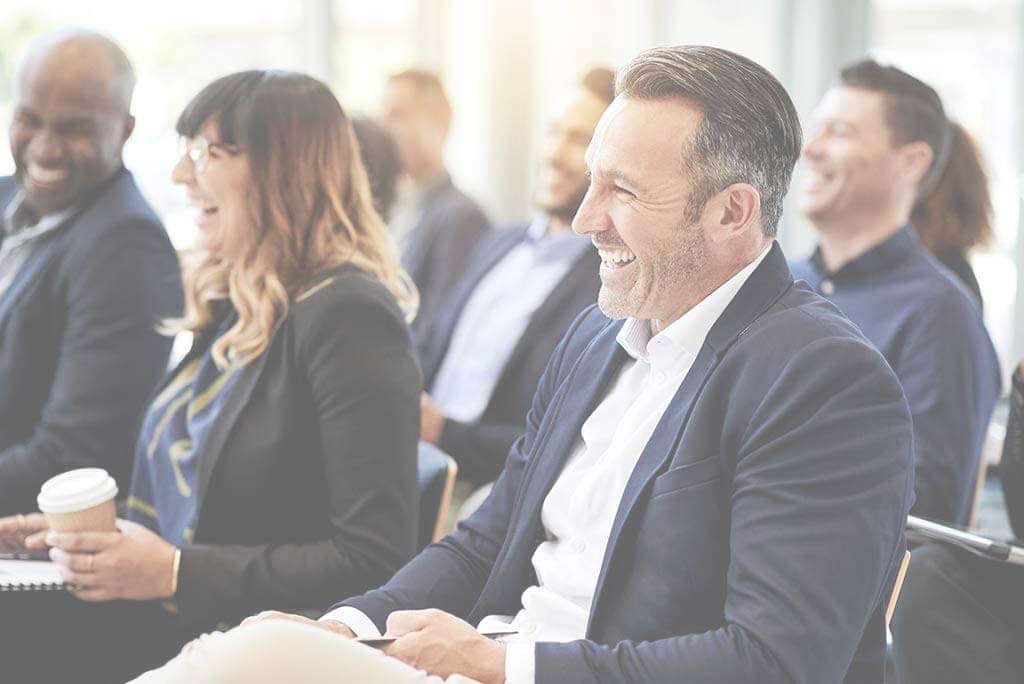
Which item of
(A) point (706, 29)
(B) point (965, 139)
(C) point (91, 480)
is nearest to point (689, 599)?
(C) point (91, 480)

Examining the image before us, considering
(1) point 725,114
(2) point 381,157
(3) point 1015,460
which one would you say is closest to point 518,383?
(2) point 381,157

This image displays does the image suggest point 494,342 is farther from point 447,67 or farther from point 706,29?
point 447,67

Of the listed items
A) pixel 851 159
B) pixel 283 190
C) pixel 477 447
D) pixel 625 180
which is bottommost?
pixel 477 447

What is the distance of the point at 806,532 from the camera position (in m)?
1.19

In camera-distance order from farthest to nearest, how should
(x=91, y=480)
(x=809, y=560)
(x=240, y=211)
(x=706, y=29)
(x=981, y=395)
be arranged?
(x=706, y=29)
(x=981, y=395)
(x=240, y=211)
(x=91, y=480)
(x=809, y=560)

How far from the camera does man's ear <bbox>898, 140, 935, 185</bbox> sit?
8.88ft

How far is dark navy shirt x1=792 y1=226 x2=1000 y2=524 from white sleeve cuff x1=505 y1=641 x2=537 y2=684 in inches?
43.1

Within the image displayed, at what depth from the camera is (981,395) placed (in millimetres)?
2318

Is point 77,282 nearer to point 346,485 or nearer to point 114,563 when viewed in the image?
point 114,563

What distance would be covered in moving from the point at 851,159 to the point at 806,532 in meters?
1.73

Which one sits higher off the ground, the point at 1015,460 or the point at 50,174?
the point at 50,174

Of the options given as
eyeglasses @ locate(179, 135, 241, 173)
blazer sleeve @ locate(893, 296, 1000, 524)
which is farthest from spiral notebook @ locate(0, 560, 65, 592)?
blazer sleeve @ locate(893, 296, 1000, 524)

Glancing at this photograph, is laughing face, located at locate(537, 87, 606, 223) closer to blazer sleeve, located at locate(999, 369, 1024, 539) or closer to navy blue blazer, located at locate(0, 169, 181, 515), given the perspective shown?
navy blue blazer, located at locate(0, 169, 181, 515)

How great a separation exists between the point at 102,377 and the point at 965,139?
2286 mm
